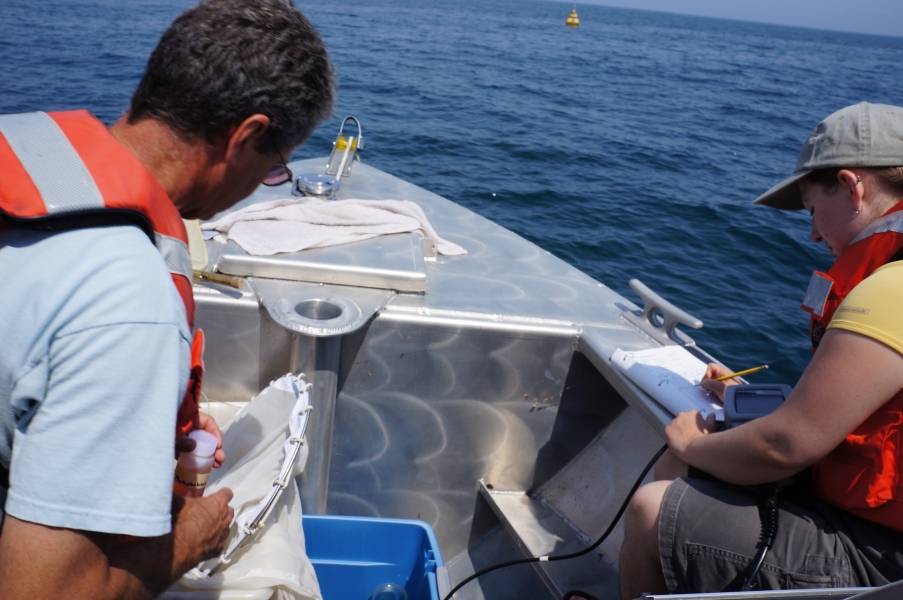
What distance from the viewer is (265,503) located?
1.42 m

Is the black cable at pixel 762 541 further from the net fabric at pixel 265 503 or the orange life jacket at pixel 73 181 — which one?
the orange life jacket at pixel 73 181

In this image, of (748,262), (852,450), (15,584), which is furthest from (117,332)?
(748,262)

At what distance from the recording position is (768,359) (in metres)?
5.22

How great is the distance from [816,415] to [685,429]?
1.33 ft

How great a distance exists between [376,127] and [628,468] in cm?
961

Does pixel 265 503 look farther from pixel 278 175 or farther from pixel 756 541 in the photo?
pixel 756 541

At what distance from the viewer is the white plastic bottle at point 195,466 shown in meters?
1.42

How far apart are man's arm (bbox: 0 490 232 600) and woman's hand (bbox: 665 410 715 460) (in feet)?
3.81

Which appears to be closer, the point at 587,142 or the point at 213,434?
the point at 213,434

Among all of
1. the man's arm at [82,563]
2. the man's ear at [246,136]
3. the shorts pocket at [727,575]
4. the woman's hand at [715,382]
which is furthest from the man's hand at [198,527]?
the woman's hand at [715,382]

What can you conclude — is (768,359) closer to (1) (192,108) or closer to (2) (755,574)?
(2) (755,574)

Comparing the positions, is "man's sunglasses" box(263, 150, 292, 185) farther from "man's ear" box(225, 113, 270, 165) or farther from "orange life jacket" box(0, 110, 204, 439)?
"orange life jacket" box(0, 110, 204, 439)

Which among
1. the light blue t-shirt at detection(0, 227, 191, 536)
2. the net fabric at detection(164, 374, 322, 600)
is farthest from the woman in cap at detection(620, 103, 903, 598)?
the light blue t-shirt at detection(0, 227, 191, 536)

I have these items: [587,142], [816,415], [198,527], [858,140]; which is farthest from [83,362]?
[587,142]
